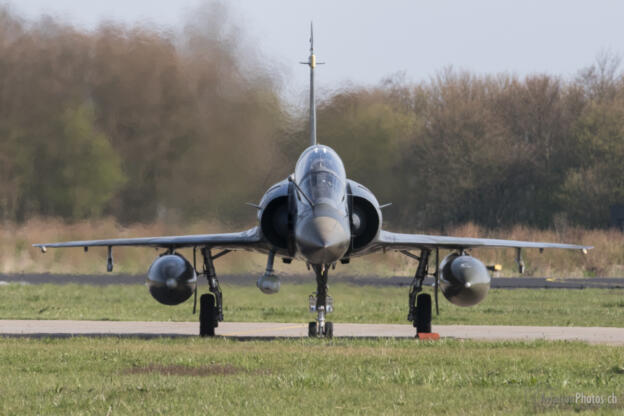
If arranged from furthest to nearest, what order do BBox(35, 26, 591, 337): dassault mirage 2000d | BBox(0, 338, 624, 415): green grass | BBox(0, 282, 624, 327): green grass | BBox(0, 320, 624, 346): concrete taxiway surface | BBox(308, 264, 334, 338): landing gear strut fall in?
1. BBox(0, 282, 624, 327): green grass
2. BBox(0, 320, 624, 346): concrete taxiway surface
3. BBox(308, 264, 334, 338): landing gear strut
4. BBox(35, 26, 591, 337): dassault mirage 2000d
5. BBox(0, 338, 624, 415): green grass

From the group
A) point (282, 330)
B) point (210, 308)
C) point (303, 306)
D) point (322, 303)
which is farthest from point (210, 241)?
point (303, 306)

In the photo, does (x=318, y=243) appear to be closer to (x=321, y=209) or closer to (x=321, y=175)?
(x=321, y=209)

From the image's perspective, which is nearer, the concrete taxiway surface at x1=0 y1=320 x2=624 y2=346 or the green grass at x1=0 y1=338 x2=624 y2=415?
the green grass at x1=0 y1=338 x2=624 y2=415

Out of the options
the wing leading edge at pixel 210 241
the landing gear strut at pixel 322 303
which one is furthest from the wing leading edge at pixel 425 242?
the wing leading edge at pixel 210 241

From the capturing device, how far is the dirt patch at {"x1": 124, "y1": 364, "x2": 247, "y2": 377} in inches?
452

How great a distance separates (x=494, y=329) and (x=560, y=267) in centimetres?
2026

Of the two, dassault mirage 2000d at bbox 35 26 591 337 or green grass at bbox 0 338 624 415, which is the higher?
dassault mirage 2000d at bbox 35 26 591 337

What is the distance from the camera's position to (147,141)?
25.7 m

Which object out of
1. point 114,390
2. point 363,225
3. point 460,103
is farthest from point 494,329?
point 460,103

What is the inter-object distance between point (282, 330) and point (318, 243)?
6.03m

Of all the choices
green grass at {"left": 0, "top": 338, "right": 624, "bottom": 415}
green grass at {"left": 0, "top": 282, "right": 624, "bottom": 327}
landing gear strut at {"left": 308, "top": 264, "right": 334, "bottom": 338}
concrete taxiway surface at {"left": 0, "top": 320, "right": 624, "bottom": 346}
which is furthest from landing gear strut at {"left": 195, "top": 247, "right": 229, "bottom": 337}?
green grass at {"left": 0, "top": 282, "right": 624, "bottom": 327}

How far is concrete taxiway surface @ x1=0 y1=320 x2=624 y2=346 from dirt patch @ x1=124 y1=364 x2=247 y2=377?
5782mm

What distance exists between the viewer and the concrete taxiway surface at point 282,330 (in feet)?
59.8

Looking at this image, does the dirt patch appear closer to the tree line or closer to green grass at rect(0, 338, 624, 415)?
green grass at rect(0, 338, 624, 415)
